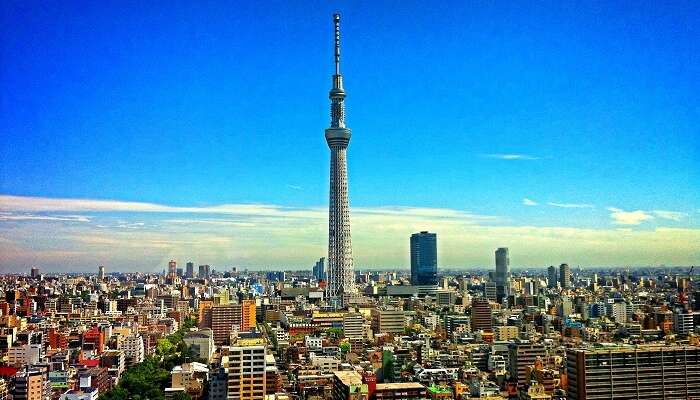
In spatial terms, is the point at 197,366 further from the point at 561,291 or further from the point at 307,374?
the point at 561,291

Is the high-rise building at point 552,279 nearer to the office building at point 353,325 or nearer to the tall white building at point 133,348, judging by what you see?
the office building at point 353,325

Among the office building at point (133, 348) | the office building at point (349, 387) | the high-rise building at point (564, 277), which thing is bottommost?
the office building at point (133, 348)

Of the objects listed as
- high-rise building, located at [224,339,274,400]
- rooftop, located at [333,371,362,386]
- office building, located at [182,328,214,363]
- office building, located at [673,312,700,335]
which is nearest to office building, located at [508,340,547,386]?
rooftop, located at [333,371,362,386]

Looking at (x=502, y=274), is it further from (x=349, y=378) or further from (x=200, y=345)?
(x=349, y=378)

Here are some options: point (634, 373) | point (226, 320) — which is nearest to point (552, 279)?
point (226, 320)

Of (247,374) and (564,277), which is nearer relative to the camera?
(247,374)

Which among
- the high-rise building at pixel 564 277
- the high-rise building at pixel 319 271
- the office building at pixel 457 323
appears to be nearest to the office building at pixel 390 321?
the office building at pixel 457 323
